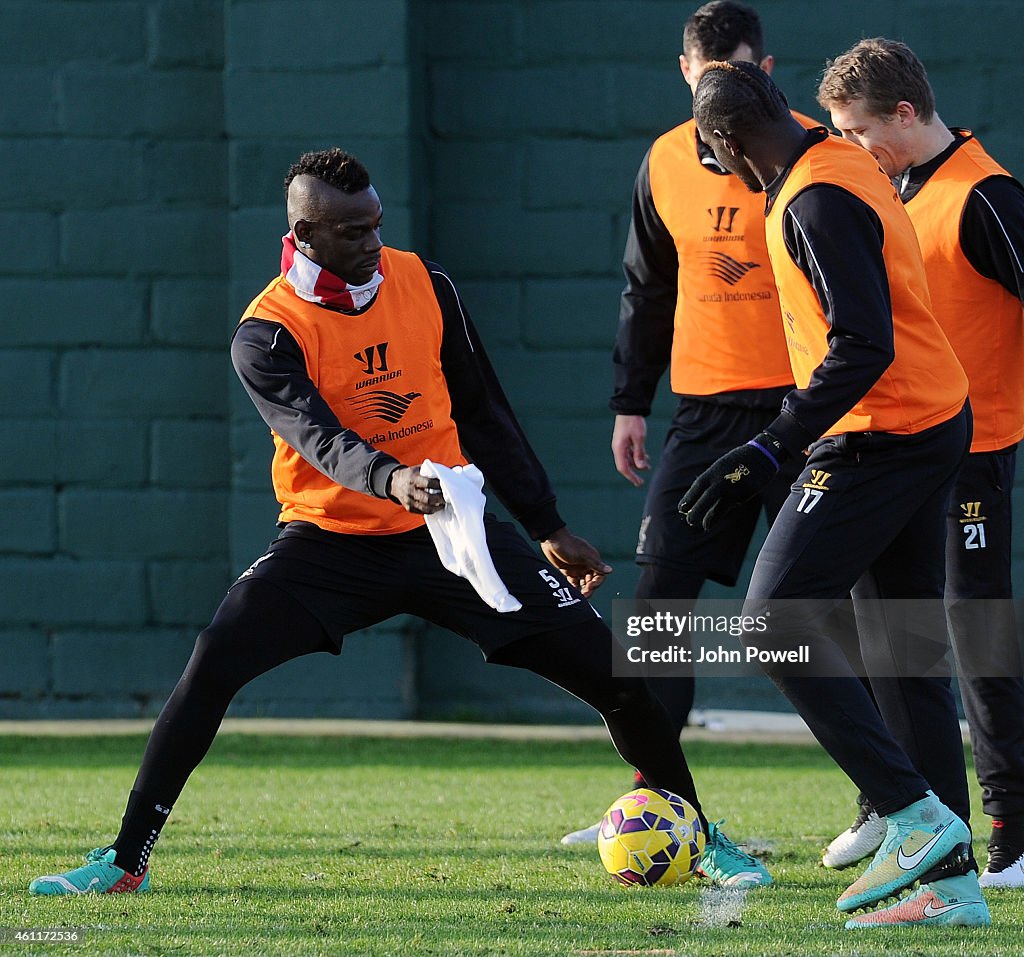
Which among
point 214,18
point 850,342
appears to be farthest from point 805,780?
point 214,18

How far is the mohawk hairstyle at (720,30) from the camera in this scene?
5219mm

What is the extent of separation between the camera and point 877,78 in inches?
168

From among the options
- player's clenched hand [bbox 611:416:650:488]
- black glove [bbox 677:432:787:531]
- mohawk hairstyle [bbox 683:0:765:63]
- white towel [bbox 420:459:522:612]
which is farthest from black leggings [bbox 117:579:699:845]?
mohawk hairstyle [bbox 683:0:765:63]

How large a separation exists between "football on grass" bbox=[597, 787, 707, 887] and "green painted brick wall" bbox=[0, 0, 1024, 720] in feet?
11.8

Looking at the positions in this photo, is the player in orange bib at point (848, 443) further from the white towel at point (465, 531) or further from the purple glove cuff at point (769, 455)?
the white towel at point (465, 531)

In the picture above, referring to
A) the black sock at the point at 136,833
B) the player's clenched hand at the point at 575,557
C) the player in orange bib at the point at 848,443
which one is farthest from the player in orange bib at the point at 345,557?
the player in orange bib at the point at 848,443

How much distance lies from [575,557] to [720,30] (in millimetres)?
1871

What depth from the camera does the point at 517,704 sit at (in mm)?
8031

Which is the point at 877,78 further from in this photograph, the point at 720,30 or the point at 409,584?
the point at 409,584

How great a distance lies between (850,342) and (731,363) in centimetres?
149

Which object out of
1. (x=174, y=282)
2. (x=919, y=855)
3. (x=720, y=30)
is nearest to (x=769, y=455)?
(x=919, y=855)

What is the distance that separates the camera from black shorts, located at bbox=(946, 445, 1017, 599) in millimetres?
4434

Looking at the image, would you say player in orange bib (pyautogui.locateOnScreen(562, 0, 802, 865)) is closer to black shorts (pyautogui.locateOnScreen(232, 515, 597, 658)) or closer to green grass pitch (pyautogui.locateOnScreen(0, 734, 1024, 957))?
green grass pitch (pyautogui.locateOnScreen(0, 734, 1024, 957))

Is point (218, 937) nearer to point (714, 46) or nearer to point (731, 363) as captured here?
point (731, 363)
